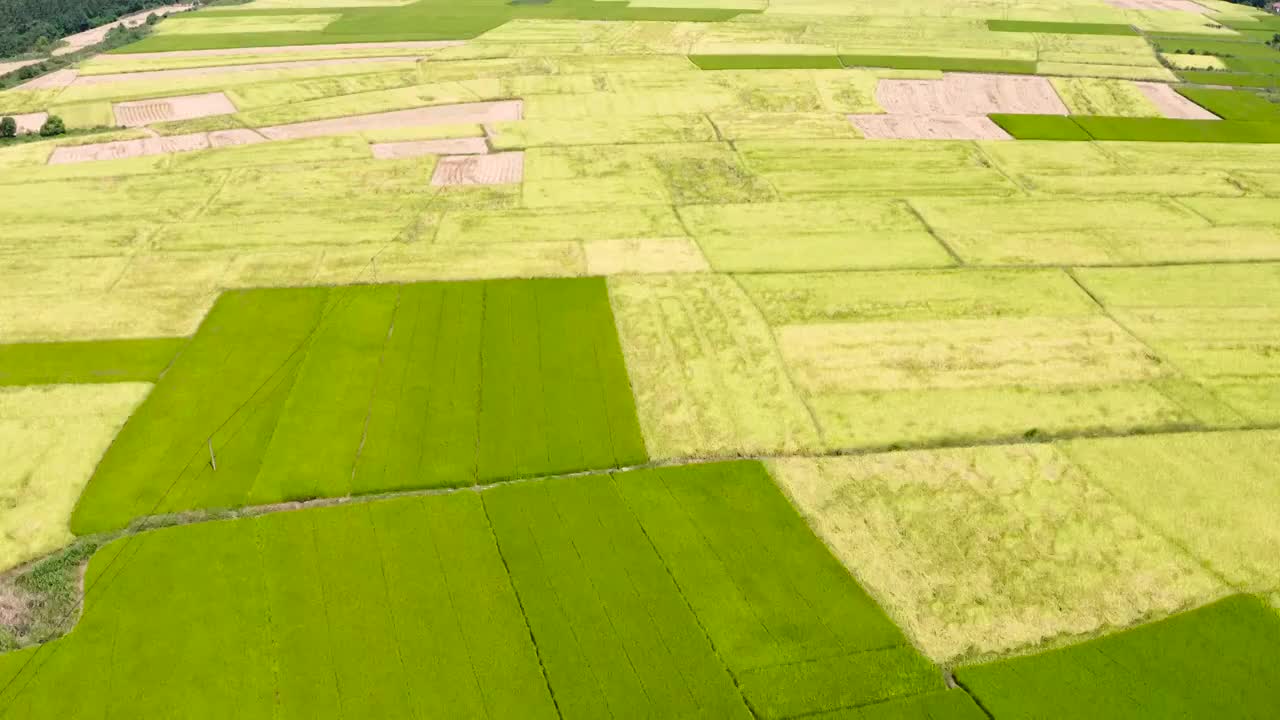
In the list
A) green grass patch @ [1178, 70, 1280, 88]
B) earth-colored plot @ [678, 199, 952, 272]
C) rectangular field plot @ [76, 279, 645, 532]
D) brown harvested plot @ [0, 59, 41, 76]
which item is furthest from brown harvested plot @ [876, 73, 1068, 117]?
brown harvested plot @ [0, 59, 41, 76]

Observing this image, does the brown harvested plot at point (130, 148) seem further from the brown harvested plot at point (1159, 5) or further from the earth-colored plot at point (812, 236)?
the brown harvested plot at point (1159, 5)

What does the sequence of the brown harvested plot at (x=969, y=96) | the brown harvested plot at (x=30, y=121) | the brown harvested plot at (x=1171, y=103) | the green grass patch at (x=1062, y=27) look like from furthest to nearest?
the green grass patch at (x=1062, y=27), the brown harvested plot at (x=969, y=96), the brown harvested plot at (x=1171, y=103), the brown harvested plot at (x=30, y=121)

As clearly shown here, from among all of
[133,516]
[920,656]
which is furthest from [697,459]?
[133,516]

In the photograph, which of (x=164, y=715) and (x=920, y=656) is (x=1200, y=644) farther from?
(x=164, y=715)

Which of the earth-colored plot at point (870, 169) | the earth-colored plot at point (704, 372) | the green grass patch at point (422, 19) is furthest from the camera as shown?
the green grass patch at point (422, 19)

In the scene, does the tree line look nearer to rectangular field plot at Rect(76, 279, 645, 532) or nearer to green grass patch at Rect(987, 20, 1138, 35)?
rectangular field plot at Rect(76, 279, 645, 532)

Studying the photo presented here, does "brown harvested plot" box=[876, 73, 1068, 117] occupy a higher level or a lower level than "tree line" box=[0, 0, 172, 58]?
lower

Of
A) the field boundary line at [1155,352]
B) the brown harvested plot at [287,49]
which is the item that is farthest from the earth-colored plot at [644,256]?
the brown harvested plot at [287,49]
